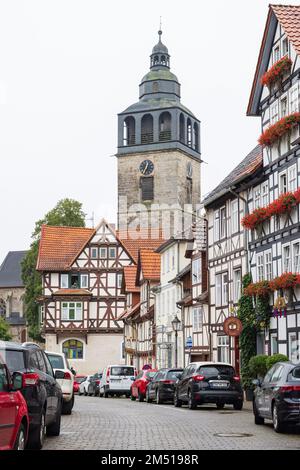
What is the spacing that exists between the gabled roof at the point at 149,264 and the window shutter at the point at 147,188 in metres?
34.7

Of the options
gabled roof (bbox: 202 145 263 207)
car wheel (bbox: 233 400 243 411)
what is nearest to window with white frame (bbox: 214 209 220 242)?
gabled roof (bbox: 202 145 263 207)

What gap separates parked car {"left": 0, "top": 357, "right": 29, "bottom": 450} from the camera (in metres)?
10.4

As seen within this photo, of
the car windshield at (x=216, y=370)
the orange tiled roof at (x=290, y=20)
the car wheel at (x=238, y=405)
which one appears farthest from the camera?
the orange tiled roof at (x=290, y=20)

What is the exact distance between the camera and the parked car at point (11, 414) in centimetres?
1040

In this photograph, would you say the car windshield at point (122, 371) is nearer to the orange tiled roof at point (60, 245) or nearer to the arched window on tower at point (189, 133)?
the orange tiled roof at point (60, 245)

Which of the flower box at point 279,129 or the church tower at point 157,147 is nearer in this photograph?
the flower box at point 279,129

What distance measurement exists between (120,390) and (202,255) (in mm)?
7434

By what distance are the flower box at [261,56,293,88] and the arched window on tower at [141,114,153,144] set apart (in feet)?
212

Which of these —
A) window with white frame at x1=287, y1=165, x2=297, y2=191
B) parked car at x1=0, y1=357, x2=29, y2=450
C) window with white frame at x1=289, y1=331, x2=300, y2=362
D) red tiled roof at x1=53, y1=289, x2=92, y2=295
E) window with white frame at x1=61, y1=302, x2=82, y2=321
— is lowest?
parked car at x1=0, y1=357, x2=29, y2=450

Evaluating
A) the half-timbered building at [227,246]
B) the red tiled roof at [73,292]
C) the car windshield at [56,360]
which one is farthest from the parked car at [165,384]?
the red tiled roof at [73,292]

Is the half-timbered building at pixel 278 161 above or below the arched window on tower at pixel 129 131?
below

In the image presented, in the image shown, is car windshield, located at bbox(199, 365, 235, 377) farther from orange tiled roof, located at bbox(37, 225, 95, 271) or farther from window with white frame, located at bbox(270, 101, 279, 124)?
orange tiled roof, located at bbox(37, 225, 95, 271)

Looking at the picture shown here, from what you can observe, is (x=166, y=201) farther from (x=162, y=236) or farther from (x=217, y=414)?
(x=217, y=414)

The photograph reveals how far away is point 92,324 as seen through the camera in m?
70.2
